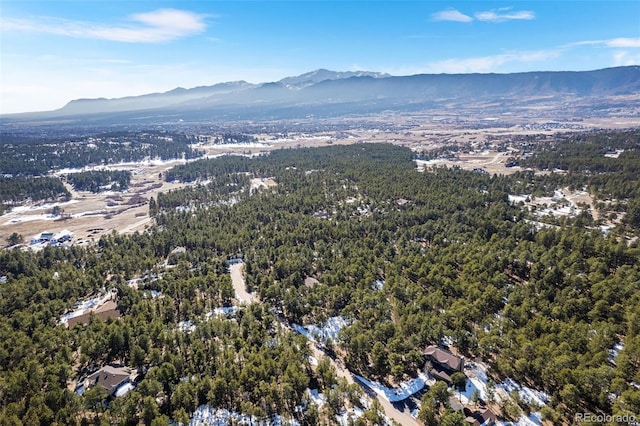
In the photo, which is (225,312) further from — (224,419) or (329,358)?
(224,419)

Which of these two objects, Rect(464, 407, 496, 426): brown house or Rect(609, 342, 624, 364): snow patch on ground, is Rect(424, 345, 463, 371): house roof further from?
Rect(609, 342, 624, 364): snow patch on ground

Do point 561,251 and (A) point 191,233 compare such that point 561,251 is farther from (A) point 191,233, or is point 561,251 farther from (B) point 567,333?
(A) point 191,233

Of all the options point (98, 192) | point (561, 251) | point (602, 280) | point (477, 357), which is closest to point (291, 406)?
point (477, 357)

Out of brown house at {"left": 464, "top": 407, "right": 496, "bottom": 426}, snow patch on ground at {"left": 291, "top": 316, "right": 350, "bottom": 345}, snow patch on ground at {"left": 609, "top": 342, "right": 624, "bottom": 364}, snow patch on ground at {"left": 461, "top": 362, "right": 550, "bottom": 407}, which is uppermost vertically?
snow patch on ground at {"left": 609, "top": 342, "right": 624, "bottom": 364}

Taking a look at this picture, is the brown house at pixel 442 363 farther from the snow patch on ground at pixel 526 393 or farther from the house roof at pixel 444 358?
the snow patch on ground at pixel 526 393

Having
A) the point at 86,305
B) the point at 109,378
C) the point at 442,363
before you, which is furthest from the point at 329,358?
the point at 86,305

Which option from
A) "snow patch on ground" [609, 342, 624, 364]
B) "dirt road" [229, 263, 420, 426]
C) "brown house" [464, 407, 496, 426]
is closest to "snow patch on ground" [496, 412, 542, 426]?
"brown house" [464, 407, 496, 426]
